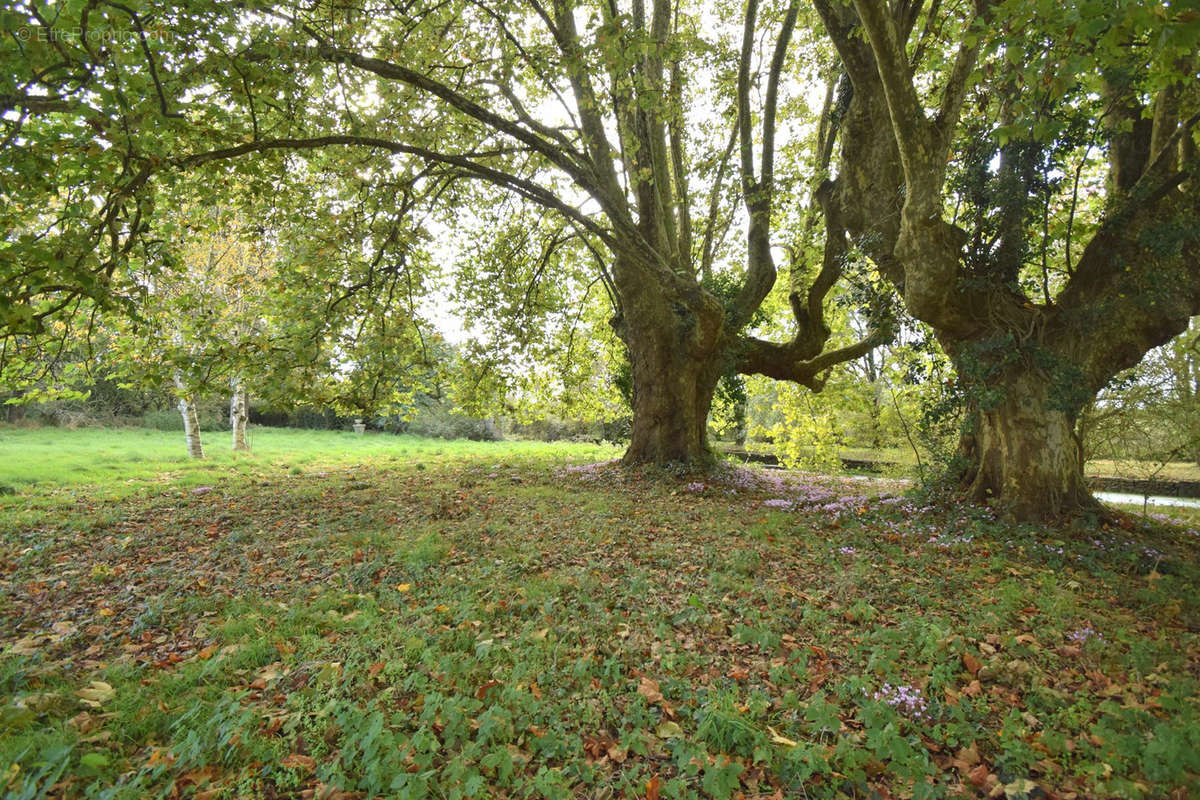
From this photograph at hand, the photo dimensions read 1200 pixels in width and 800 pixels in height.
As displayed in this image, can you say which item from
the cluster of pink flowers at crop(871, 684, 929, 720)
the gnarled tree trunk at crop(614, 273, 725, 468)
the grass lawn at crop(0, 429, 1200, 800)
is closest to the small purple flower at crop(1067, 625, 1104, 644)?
the grass lawn at crop(0, 429, 1200, 800)

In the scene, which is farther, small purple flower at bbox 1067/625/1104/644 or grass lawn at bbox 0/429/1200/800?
small purple flower at bbox 1067/625/1104/644

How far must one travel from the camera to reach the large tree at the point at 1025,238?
6766 mm

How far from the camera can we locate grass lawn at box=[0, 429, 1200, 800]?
279cm

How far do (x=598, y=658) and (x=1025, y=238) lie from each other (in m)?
8.20

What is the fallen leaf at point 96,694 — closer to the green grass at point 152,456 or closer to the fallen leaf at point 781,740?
the fallen leaf at point 781,740

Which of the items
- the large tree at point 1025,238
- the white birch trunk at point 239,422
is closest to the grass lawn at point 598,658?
the large tree at point 1025,238

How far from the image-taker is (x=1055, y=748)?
2.87 m

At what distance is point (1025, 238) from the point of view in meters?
7.54

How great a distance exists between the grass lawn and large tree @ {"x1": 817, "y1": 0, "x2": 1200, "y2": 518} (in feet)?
5.04

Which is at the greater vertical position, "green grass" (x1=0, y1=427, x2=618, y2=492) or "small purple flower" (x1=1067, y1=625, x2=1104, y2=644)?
"small purple flower" (x1=1067, y1=625, x2=1104, y2=644)

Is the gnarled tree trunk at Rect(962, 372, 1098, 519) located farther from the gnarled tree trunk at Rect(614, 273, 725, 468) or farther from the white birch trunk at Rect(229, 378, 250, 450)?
the white birch trunk at Rect(229, 378, 250, 450)

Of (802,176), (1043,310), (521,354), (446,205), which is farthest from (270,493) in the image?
(1043,310)

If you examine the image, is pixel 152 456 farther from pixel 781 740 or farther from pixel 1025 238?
pixel 1025 238

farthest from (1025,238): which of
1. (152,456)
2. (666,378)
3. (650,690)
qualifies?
(152,456)
